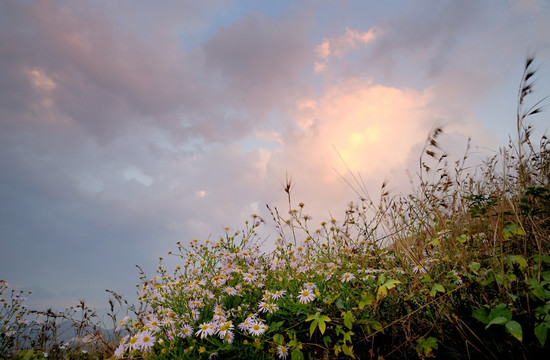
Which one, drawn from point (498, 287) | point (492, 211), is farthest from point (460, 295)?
point (492, 211)

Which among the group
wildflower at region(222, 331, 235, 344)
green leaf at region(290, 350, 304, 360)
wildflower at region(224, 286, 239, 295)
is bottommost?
green leaf at region(290, 350, 304, 360)

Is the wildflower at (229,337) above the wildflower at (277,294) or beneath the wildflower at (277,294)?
beneath

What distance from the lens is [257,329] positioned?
2615 mm

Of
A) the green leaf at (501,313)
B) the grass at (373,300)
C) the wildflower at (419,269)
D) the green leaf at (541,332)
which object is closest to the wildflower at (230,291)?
the grass at (373,300)

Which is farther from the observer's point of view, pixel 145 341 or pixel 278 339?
pixel 145 341

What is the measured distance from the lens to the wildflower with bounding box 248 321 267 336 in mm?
2574

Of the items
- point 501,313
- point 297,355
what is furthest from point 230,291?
point 501,313

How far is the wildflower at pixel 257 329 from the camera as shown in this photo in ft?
8.45

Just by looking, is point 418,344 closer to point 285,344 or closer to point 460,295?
point 460,295

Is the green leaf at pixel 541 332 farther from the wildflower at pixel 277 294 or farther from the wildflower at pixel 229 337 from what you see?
the wildflower at pixel 229 337

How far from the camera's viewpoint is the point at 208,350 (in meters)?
2.75

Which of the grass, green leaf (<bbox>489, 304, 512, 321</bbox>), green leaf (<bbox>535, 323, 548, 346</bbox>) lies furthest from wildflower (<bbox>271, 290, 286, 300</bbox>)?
green leaf (<bbox>535, 323, 548, 346</bbox>)

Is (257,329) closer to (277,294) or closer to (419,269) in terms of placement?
(277,294)

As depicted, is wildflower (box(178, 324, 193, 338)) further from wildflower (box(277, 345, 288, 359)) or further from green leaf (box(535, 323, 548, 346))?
green leaf (box(535, 323, 548, 346))
